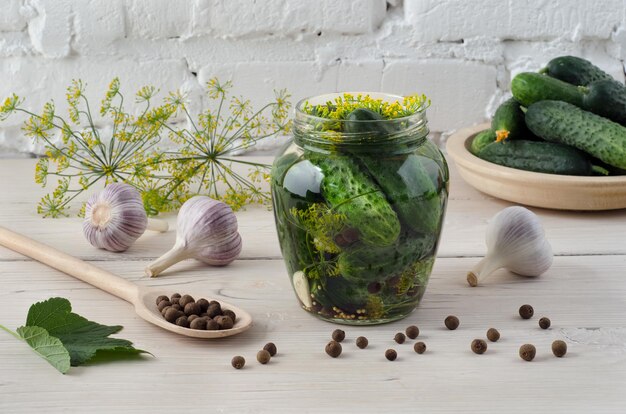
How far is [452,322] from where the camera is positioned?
0.92m

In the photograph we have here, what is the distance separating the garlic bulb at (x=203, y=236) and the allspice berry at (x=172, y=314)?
17cm

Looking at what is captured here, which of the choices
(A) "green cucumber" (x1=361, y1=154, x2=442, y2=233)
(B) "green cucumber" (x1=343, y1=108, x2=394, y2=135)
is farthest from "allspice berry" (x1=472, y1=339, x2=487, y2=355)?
(B) "green cucumber" (x1=343, y1=108, x2=394, y2=135)

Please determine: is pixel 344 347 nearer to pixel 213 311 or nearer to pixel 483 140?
pixel 213 311

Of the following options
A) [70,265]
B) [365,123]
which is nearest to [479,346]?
[365,123]

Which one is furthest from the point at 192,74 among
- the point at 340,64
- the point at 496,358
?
the point at 496,358

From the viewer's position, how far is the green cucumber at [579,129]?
1.27 m

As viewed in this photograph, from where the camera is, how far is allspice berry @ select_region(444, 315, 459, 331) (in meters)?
0.92

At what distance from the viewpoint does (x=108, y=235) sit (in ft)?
3.77

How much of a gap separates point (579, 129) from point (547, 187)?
11 cm

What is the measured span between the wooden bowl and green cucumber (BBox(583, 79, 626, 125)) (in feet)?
0.45

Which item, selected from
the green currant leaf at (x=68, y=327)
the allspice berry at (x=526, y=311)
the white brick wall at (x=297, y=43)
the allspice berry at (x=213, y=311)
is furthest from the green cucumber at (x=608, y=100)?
the green currant leaf at (x=68, y=327)

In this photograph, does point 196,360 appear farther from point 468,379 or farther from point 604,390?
point 604,390

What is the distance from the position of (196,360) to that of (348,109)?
0.29 meters

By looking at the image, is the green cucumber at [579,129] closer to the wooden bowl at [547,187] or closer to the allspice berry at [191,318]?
the wooden bowl at [547,187]
